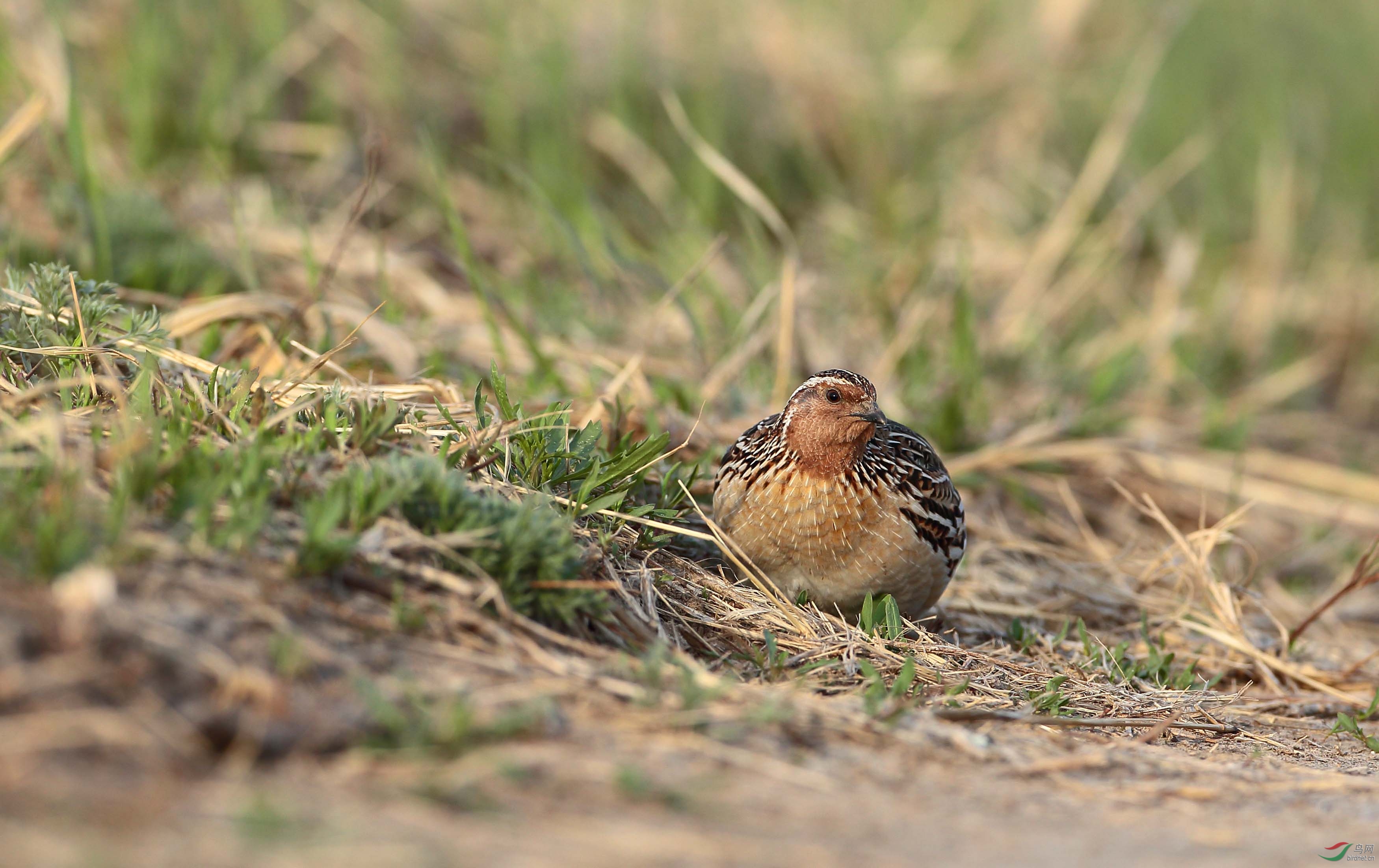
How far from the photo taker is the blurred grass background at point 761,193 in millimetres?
6531

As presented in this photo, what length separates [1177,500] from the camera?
706 cm

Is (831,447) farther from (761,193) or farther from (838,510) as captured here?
(761,193)

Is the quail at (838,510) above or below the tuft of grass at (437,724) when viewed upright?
above

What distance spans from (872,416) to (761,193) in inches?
193

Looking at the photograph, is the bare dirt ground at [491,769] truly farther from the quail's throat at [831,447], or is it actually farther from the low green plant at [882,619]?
the quail's throat at [831,447]

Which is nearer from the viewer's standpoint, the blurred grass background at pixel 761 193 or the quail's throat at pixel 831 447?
the quail's throat at pixel 831 447

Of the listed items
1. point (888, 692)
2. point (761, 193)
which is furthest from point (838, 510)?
point (761, 193)

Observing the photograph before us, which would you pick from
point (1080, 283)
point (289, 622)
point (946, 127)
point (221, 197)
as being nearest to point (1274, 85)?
point (946, 127)

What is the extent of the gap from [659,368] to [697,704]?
348 cm

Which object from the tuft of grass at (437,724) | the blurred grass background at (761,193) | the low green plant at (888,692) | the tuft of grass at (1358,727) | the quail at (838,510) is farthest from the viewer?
the blurred grass background at (761,193)

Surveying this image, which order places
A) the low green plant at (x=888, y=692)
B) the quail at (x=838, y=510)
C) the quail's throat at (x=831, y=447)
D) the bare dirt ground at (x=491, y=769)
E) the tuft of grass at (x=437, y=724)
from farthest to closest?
the quail's throat at (x=831, y=447)
the quail at (x=838, y=510)
the low green plant at (x=888, y=692)
the tuft of grass at (x=437, y=724)
the bare dirt ground at (x=491, y=769)

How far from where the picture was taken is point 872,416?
4.67 metres

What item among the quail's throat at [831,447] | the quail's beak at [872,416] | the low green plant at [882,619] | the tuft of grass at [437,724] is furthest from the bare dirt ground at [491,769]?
the quail's beak at [872,416]

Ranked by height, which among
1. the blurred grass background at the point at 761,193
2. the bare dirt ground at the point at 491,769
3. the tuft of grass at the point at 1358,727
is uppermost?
the blurred grass background at the point at 761,193
